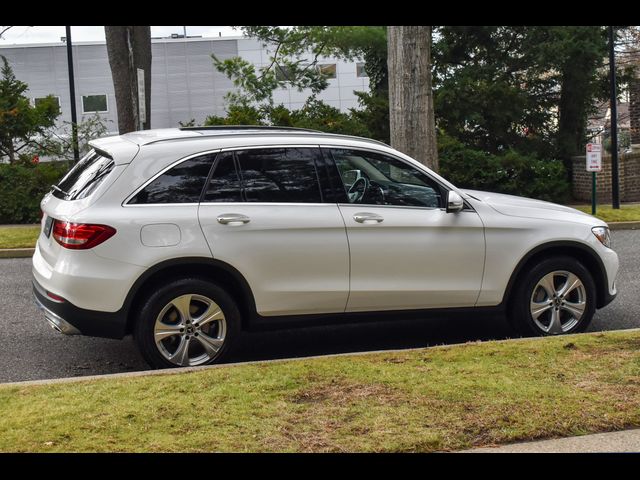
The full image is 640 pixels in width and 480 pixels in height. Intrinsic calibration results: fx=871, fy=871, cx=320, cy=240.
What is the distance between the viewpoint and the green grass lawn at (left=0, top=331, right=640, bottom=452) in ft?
14.1

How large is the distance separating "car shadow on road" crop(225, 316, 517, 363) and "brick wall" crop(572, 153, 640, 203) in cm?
1426

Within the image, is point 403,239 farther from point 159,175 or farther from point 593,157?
point 593,157

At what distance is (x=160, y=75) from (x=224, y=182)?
32.4 m

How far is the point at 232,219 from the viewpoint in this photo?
20.5 ft

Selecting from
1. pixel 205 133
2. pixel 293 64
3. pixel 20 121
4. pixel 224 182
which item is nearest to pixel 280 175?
pixel 224 182

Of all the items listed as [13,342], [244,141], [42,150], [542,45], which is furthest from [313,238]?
[542,45]

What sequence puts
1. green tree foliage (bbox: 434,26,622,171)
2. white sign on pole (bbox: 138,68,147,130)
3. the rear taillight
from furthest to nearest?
green tree foliage (bbox: 434,26,622,171)
white sign on pole (bbox: 138,68,147,130)
the rear taillight

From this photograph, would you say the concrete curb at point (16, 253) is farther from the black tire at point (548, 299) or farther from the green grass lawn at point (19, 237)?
the black tire at point (548, 299)

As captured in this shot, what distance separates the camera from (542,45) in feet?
68.1

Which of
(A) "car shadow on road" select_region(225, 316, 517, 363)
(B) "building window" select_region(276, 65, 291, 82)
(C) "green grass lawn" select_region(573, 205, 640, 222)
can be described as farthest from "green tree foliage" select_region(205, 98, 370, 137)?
(A) "car shadow on road" select_region(225, 316, 517, 363)

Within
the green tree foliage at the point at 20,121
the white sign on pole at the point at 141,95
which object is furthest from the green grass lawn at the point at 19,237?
the green tree foliage at the point at 20,121

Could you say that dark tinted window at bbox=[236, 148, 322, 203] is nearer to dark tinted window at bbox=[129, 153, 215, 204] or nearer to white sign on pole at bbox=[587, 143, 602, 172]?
dark tinted window at bbox=[129, 153, 215, 204]

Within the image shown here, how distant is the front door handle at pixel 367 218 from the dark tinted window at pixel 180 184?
1.17 m

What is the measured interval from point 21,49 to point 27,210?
2103cm
